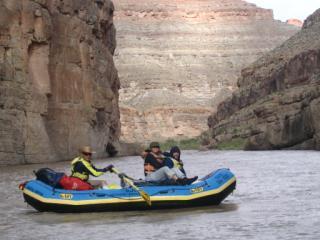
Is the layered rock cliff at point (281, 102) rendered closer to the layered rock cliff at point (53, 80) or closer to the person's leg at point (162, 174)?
the layered rock cliff at point (53, 80)

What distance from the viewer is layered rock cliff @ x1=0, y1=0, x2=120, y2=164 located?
47.5 meters

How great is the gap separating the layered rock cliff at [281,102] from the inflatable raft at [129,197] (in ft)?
137

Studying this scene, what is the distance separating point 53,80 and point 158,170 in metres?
34.8

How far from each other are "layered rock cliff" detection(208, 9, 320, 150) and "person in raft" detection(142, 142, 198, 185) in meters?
41.2

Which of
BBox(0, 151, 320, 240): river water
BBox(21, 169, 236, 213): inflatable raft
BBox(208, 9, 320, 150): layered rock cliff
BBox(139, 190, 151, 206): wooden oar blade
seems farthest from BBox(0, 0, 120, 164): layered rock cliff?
BBox(139, 190, 151, 206): wooden oar blade

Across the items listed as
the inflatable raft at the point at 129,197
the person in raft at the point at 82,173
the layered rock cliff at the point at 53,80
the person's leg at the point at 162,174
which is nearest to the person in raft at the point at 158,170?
the person's leg at the point at 162,174

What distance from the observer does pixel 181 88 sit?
7618 inches

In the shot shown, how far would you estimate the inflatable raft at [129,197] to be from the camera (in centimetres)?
1953

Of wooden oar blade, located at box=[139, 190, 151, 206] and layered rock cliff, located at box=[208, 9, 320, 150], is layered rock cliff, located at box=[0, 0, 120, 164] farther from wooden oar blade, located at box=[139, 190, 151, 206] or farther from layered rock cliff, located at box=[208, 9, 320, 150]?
wooden oar blade, located at box=[139, 190, 151, 206]

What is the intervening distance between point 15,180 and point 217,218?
664 inches

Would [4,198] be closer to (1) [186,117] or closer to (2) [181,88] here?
(1) [186,117]

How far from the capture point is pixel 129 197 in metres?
19.6

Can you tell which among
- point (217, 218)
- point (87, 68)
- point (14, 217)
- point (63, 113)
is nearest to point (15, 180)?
point (14, 217)

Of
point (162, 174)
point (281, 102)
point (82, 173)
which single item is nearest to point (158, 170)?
point (162, 174)
